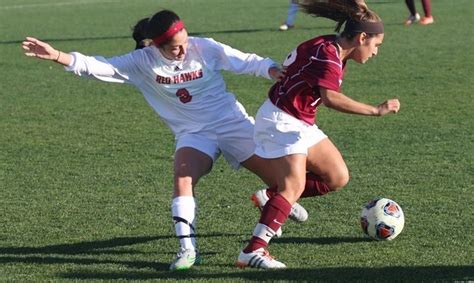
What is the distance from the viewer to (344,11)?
573cm

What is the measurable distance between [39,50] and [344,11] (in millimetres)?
1828

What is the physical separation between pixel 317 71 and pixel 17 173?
3757mm

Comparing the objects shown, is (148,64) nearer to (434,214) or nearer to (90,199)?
(90,199)

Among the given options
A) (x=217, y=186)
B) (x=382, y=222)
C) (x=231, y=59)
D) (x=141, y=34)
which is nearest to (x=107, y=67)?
(x=141, y=34)

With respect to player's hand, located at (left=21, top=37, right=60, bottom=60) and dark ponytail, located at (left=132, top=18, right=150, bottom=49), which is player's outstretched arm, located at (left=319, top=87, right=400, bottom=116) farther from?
player's hand, located at (left=21, top=37, right=60, bottom=60)

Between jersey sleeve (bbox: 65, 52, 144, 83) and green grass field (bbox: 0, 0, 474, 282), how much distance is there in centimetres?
107

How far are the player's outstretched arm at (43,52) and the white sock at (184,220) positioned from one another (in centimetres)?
108

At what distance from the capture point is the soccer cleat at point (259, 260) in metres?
5.46

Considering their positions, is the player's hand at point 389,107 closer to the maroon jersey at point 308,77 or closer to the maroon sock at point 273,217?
the maroon jersey at point 308,77

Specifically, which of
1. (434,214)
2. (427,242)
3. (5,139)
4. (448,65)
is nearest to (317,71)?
(427,242)

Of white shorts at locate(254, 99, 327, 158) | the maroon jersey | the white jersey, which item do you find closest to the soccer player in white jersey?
the white jersey

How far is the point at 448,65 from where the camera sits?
1416cm

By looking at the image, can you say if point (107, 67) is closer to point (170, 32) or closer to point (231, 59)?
point (170, 32)

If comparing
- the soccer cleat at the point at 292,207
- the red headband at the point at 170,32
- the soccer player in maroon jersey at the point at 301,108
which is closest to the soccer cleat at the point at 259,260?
the soccer player in maroon jersey at the point at 301,108
